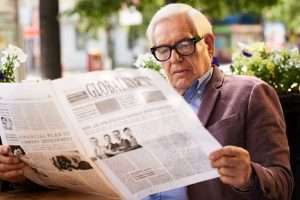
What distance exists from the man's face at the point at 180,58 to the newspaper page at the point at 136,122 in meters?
0.46

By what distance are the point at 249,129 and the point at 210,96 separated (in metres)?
0.20

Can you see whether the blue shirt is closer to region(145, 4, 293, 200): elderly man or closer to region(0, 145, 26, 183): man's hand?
region(145, 4, 293, 200): elderly man

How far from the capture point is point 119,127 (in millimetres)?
1528

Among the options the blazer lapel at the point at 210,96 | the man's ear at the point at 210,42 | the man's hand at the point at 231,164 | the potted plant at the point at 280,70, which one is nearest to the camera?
the man's hand at the point at 231,164

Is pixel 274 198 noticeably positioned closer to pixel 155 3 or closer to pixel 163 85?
pixel 163 85

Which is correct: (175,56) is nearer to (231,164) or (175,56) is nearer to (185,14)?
(185,14)

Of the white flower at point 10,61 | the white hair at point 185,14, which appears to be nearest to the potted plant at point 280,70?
the white hair at point 185,14

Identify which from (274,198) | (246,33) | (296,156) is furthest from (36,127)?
(246,33)

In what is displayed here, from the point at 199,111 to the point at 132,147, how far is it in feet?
1.68

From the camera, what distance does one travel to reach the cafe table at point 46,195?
198 cm

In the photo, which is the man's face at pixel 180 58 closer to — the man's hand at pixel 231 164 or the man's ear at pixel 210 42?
the man's ear at pixel 210 42

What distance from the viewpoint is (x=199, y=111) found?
2.01m

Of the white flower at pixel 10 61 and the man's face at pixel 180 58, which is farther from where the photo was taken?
the white flower at pixel 10 61

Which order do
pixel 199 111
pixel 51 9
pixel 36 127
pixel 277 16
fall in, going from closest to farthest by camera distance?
pixel 36 127, pixel 199 111, pixel 51 9, pixel 277 16
